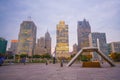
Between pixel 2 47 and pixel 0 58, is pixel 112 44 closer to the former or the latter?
pixel 2 47

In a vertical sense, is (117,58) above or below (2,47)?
below

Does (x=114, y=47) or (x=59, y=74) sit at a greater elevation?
(x=114, y=47)

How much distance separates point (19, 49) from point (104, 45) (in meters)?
148

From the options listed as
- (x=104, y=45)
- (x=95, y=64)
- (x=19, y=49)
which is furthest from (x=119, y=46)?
(x=95, y=64)

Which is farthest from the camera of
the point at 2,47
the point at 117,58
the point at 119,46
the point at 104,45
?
the point at 119,46

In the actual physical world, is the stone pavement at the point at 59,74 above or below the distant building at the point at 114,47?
below

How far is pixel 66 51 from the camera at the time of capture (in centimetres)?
19712

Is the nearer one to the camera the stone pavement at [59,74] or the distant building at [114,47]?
the stone pavement at [59,74]

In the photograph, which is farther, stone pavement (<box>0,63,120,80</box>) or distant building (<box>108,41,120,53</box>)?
distant building (<box>108,41,120,53</box>)

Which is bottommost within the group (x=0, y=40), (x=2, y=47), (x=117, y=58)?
(x=117, y=58)

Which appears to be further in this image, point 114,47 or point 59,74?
point 114,47

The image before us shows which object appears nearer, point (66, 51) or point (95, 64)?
point (95, 64)

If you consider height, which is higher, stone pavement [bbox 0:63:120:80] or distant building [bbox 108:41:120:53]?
distant building [bbox 108:41:120:53]

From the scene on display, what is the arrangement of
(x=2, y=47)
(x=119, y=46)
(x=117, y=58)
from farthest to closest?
(x=119, y=46) → (x=117, y=58) → (x=2, y=47)
